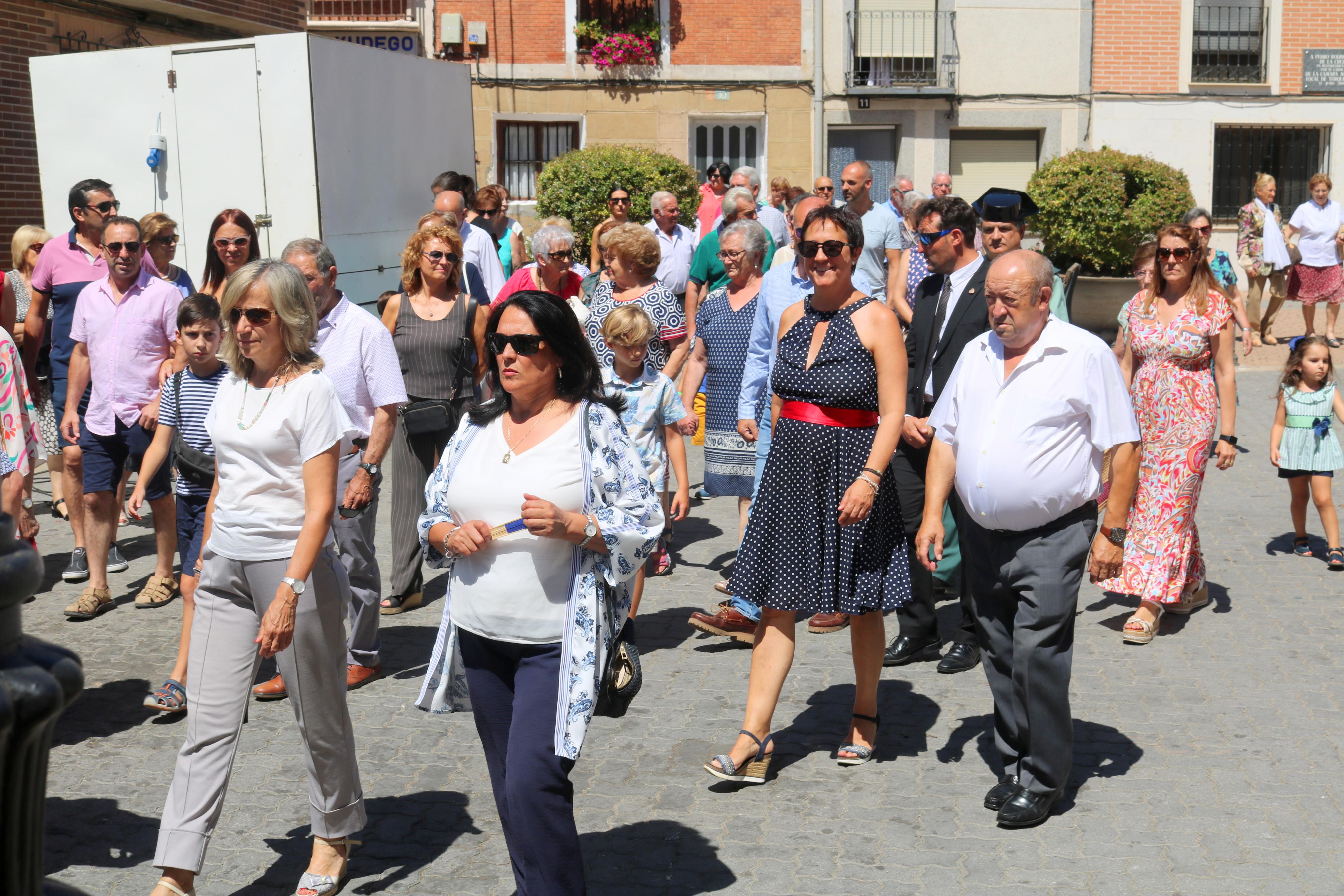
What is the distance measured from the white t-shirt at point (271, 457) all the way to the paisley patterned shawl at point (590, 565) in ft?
1.53

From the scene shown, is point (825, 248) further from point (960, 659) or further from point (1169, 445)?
point (1169, 445)

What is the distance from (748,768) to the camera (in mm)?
4871

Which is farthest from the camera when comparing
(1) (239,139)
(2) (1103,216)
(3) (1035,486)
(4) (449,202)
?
(2) (1103,216)

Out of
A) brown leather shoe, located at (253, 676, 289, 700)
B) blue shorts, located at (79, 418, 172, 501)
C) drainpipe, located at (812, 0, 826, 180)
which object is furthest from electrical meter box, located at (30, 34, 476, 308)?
drainpipe, located at (812, 0, 826, 180)

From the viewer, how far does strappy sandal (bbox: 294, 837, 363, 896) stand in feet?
13.3

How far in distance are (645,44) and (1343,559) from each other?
1974cm

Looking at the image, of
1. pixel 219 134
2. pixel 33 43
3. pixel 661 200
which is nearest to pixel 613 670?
pixel 661 200

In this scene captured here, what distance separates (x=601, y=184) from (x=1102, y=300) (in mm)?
8048

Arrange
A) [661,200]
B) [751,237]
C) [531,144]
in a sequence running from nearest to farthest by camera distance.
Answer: [751,237] → [661,200] → [531,144]

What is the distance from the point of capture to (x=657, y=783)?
4.89 meters

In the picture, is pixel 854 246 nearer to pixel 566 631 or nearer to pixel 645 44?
pixel 566 631

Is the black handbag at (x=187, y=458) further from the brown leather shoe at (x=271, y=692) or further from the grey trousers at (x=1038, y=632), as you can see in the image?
the grey trousers at (x=1038, y=632)

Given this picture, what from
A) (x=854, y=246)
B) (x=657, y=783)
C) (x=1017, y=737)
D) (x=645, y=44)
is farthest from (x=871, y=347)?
(x=645, y=44)

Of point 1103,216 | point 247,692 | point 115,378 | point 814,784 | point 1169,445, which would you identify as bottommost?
point 814,784
